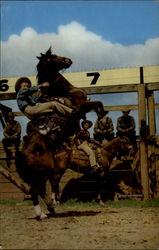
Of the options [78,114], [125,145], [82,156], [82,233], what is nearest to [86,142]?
[82,156]

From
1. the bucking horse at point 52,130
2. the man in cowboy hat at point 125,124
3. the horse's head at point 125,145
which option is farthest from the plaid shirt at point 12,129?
the bucking horse at point 52,130

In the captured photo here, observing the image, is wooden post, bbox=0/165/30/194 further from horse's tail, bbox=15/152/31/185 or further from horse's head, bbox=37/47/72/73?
horse's head, bbox=37/47/72/73

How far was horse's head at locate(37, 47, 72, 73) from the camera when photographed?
7.32 meters

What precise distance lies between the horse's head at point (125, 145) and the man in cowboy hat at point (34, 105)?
179 inches

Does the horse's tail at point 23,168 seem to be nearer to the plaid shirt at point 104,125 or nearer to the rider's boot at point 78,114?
the rider's boot at point 78,114

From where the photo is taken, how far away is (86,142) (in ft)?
37.7

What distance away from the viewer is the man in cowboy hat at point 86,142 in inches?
444

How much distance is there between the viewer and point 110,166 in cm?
1229

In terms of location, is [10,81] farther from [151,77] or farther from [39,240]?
[39,240]

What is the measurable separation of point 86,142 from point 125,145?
45.3 inches

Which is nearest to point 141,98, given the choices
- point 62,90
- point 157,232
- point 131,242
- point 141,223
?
point 62,90

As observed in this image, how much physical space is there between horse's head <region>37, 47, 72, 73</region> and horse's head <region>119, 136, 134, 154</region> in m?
4.78

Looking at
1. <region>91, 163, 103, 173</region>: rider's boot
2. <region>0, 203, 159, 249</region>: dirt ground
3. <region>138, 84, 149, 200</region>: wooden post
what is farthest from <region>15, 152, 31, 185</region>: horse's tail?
<region>138, 84, 149, 200</region>: wooden post

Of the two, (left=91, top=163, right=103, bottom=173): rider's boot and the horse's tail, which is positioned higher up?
the horse's tail
